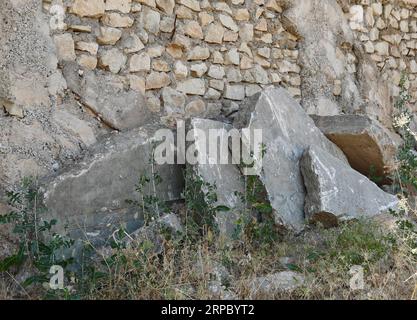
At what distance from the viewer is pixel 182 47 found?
4.04 meters

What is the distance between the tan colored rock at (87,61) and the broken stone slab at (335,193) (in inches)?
56.8

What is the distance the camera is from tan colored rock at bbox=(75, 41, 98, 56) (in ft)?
11.5

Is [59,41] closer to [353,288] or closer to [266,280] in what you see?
[266,280]

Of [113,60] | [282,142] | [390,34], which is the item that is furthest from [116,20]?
[390,34]

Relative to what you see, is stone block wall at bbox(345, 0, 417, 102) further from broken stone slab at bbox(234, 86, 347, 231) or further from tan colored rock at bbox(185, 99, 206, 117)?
tan colored rock at bbox(185, 99, 206, 117)

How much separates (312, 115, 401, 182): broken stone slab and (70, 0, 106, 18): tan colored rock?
1859 millimetres

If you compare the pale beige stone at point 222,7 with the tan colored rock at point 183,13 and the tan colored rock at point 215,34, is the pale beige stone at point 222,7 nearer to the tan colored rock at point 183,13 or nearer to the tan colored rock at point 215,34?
the tan colored rock at point 215,34

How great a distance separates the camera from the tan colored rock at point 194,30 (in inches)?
160

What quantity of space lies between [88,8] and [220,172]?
125cm

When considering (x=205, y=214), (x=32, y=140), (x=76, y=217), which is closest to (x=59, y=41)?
(x=32, y=140)

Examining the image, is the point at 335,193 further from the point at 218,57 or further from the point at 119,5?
the point at 119,5

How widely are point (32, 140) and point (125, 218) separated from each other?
672mm

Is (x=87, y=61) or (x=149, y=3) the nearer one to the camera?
(x=87, y=61)

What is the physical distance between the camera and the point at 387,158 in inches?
175
